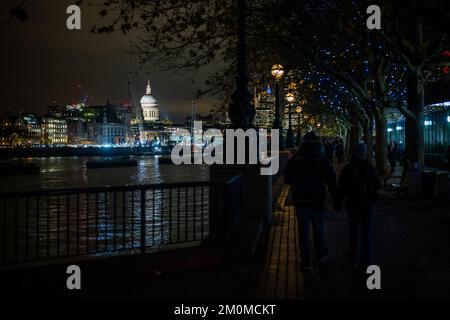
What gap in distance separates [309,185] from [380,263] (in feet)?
5.80

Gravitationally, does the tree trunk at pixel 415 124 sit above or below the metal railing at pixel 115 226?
above

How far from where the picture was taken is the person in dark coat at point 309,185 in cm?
931

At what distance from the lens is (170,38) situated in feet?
56.3

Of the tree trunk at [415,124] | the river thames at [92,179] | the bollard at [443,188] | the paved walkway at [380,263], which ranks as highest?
the tree trunk at [415,124]

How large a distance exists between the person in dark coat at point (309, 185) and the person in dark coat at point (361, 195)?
12.6 inches

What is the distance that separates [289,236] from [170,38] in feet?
23.8

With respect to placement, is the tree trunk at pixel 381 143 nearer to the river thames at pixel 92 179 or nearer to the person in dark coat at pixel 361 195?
the river thames at pixel 92 179

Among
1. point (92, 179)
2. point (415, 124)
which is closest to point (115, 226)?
point (415, 124)

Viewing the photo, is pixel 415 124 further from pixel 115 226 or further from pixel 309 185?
pixel 115 226

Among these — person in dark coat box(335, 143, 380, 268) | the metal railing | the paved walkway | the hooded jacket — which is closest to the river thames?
the metal railing

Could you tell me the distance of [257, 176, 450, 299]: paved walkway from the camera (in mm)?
7859

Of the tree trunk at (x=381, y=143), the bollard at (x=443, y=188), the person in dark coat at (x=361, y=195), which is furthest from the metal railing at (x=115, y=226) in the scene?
the tree trunk at (x=381, y=143)

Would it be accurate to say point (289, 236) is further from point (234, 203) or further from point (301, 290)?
point (301, 290)

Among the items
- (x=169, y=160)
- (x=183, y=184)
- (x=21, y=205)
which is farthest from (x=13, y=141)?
(x=183, y=184)
